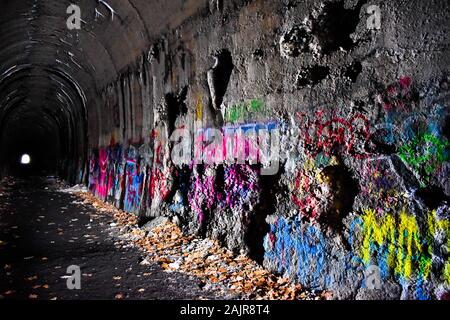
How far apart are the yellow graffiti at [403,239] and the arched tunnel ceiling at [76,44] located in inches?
174

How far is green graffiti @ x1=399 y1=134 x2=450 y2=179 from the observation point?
2.86 meters

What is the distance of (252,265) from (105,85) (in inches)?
338

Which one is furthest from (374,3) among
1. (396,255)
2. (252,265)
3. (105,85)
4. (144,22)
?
(105,85)

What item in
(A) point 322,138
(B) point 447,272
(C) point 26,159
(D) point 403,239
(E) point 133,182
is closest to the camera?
(B) point 447,272

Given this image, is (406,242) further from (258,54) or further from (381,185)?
(258,54)

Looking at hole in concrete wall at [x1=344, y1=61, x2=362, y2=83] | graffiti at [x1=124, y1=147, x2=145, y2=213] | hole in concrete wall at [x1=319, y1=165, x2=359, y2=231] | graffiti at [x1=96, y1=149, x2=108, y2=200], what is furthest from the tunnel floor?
graffiti at [x1=96, y1=149, x2=108, y2=200]

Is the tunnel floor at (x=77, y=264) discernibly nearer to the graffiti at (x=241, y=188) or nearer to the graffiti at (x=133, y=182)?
the graffiti at (x=133, y=182)

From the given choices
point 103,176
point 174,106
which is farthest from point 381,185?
point 103,176

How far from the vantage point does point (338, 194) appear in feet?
12.3

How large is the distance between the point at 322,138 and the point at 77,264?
12.6 feet

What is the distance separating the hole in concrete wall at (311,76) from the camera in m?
Answer: 3.90

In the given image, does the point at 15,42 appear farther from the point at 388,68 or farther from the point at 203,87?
the point at 388,68

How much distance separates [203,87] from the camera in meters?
5.94

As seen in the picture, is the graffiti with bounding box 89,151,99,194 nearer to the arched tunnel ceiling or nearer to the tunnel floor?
the arched tunnel ceiling
